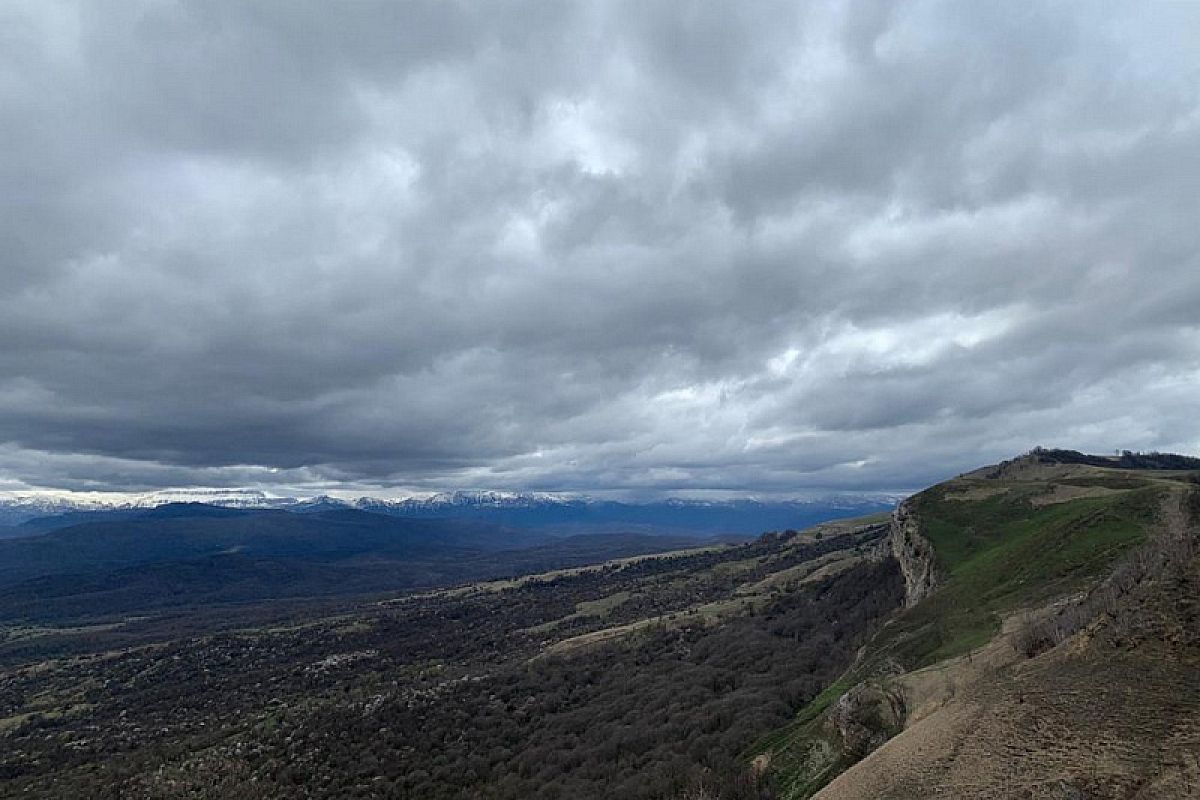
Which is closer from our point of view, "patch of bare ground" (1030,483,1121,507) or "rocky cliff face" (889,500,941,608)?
"rocky cliff face" (889,500,941,608)

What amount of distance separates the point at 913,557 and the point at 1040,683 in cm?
6239

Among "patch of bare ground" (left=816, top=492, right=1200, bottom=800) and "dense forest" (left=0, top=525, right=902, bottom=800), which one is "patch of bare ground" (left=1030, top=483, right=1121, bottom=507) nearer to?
"dense forest" (left=0, top=525, right=902, bottom=800)

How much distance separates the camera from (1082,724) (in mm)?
18734

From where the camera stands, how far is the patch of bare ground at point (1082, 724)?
16.5 m

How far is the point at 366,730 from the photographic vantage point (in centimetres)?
8125

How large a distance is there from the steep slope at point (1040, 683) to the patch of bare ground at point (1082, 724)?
5 centimetres

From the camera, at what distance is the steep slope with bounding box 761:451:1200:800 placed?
17500 mm

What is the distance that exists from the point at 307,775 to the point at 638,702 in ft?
124

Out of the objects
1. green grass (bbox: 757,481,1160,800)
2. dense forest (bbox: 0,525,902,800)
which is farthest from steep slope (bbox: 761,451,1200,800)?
dense forest (bbox: 0,525,902,800)

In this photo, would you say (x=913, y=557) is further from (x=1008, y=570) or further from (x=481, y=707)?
(x=481, y=707)

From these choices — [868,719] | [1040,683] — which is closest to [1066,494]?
[868,719]

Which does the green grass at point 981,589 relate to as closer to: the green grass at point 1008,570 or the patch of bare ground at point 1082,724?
the green grass at point 1008,570

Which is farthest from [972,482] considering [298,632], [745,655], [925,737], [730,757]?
[298,632]

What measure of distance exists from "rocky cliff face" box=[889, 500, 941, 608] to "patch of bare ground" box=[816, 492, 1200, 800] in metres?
44.8
